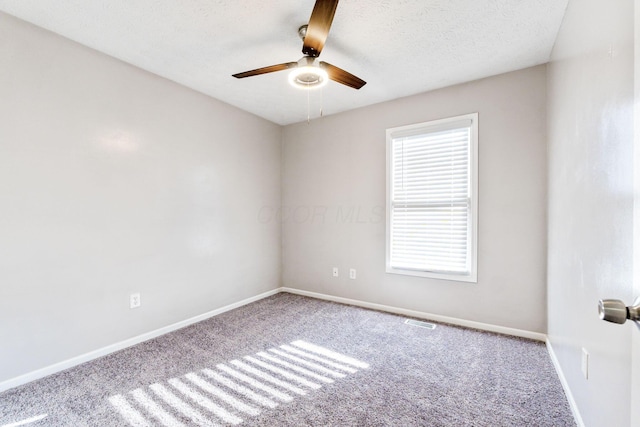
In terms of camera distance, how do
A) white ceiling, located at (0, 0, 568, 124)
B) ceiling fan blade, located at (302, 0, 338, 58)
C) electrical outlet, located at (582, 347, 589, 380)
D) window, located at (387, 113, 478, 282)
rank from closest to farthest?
electrical outlet, located at (582, 347, 589, 380) < ceiling fan blade, located at (302, 0, 338, 58) < white ceiling, located at (0, 0, 568, 124) < window, located at (387, 113, 478, 282)

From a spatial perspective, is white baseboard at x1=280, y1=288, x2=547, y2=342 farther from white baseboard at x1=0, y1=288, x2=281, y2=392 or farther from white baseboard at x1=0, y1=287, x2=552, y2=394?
white baseboard at x1=0, y1=288, x2=281, y2=392

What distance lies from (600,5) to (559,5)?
73 cm

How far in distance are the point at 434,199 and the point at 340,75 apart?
5.52 ft

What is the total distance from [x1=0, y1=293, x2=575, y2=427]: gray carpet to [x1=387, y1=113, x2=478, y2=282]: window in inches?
28.5

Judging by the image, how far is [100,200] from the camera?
2.34 m

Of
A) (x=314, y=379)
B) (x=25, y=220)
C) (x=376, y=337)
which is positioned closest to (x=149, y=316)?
(x=25, y=220)

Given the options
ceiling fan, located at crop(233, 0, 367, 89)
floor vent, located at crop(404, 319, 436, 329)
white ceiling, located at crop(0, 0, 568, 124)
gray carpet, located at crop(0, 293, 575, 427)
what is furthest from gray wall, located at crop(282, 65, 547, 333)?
ceiling fan, located at crop(233, 0, 367, 89)

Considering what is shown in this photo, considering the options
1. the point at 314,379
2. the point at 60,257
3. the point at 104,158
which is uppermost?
the point at 104,158

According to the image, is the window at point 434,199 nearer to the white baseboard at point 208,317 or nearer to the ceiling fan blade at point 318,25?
the white baseboard at point 208,317

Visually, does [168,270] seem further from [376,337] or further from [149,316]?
[376,337]

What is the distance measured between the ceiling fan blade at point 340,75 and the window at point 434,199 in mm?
1173

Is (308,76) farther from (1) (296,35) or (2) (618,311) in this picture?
(2) (618,311)

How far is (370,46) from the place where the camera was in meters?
2.30

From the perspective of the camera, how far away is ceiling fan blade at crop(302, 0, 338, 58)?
60.3 inches
